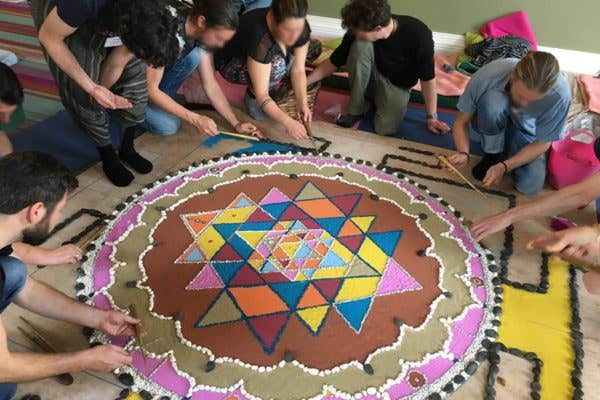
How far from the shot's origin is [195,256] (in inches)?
A: 72.1

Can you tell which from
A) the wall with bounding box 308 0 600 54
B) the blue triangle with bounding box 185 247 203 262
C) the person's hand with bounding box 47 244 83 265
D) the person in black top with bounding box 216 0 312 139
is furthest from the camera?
the wall with bounding box 308 0 600 54

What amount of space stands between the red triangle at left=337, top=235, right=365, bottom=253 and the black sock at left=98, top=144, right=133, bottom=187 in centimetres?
100

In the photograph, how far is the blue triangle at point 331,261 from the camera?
1797 millimetres

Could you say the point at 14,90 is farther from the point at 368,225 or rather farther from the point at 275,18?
the point at 368,225

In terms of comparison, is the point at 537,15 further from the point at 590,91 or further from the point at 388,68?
the point at 388,68

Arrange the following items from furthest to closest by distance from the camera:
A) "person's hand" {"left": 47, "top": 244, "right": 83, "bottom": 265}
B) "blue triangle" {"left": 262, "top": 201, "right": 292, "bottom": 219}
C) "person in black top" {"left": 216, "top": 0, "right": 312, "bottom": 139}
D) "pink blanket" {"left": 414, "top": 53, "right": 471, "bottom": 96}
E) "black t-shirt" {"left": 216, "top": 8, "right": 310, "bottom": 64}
Result: 1. "pink blanket" {"left": 414, "top": 53, "right": 471, "bottom": 96}
2. "black t-shirt" {"left": 216, "top": 8, "right": 310, "bottom": 64}
3. "person in black top" {"left": 216, "top": 0, "right": 312, "bottom": 139}
4. "blue triangle" {"left": 262, "top": 201, "right": 292, "bottom": 219}
5. "person's hand" {"left": 47, "top": 244, "right": 83, "bottom": 265}

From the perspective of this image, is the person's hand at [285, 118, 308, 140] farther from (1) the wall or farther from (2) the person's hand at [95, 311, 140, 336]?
(1) the wall

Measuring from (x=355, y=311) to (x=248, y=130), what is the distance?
4.06 ft

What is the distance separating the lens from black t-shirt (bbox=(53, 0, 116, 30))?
67.3 inches

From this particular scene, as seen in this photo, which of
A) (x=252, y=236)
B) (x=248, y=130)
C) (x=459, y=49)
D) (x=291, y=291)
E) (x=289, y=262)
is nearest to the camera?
(x=291, y=291)

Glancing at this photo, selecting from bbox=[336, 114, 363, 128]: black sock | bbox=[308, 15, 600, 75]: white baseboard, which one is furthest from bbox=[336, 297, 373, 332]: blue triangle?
bbox=[308, 15, 600, 75]: white baseboard

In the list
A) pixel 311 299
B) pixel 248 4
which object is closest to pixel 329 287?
pixel 311 299

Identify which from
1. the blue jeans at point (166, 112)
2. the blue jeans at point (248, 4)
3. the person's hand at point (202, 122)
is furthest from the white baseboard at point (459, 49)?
the person's hand at point (202, 122)

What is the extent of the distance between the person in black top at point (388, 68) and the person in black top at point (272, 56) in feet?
0.87
